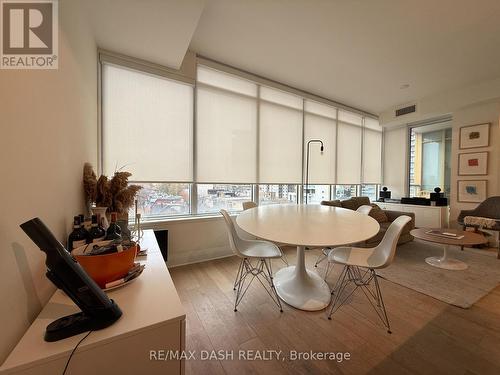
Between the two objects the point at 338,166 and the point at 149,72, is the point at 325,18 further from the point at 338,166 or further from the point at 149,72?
the point at 338,166

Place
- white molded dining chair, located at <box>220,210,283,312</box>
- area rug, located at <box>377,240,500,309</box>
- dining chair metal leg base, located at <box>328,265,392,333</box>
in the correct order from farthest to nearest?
area rug, located at <box>377,240,500,309</box> < white molded dining chair, located at <box>220,210,283,312</box> < dining chair metal leg base, located at <box>328,265,392,333</box>

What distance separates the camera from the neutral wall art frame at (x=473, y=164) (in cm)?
387

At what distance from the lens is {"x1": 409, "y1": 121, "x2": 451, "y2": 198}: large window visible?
4.63 m

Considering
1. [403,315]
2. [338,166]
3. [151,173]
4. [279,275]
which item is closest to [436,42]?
[338,166]

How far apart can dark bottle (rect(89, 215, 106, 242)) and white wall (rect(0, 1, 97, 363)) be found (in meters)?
0.13

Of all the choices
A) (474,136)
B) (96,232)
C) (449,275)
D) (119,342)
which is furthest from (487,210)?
(96,232)

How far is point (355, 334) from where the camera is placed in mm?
1592

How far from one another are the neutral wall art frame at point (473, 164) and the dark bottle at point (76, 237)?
6.26 metres

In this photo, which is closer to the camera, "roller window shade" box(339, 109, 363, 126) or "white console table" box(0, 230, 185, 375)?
"white console table" box(0, 230, 185, 375)

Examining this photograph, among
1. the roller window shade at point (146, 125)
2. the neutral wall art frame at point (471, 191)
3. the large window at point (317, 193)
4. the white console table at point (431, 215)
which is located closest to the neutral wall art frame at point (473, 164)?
the neutral wall art frame at point (471, 191)

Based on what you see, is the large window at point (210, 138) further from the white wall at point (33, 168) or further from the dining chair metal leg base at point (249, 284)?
the dining chair metal leg base at point (249, 284)

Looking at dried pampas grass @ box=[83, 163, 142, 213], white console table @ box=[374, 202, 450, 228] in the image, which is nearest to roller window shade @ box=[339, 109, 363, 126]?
white console table @ box=[374, 202, 450, 228]

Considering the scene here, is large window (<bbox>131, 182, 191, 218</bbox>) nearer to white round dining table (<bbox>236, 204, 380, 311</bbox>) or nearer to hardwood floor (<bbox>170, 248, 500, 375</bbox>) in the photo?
hardwood floor (<bbox>170, 248, 500, 375</bbox>)

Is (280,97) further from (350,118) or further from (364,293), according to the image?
(364,293)
